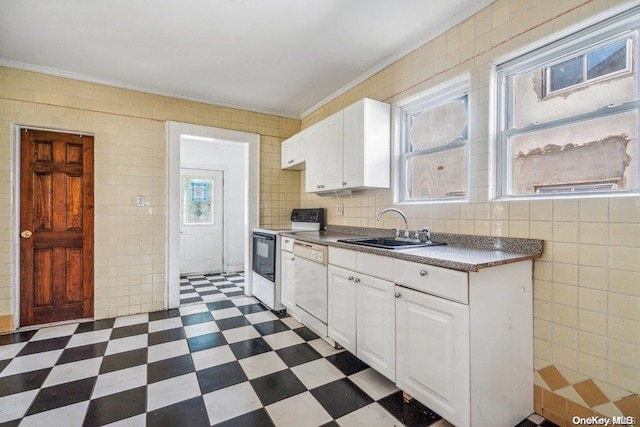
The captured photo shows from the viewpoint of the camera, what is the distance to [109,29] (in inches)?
94.0

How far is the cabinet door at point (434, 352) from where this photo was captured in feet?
4.91

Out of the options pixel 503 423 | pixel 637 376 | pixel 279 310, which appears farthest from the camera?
pixel 279 310

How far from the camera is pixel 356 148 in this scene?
2791mm

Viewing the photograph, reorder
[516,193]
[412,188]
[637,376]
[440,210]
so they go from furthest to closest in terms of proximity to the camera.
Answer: [412,188]
[440,210]
[516,193]
[637,376]

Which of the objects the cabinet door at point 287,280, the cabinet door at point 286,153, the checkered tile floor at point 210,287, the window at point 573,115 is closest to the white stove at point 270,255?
the cabinet door at point 287,280

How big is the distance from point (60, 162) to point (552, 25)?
4323 mm

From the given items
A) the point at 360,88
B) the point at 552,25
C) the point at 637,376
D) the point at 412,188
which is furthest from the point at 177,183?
the point at 637,376

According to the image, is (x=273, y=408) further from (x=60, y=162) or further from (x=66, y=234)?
(x=60, y=162)

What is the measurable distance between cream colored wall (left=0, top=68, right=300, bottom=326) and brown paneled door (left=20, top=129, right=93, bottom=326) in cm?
10

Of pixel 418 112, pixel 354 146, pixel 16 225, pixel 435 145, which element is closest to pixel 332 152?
pixel 354 146

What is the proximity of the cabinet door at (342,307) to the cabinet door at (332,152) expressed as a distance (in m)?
1.00

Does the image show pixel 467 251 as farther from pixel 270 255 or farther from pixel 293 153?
pixel 293 153

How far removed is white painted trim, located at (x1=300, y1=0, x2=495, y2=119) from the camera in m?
2.09

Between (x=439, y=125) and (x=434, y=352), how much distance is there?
178cm
